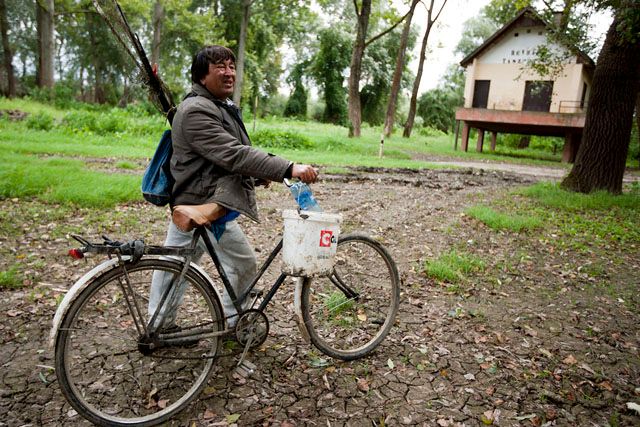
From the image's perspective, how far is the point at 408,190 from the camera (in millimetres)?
9930

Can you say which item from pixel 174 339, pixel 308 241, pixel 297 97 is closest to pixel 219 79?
pixel 308 241

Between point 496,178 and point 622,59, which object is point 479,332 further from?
point 496,178

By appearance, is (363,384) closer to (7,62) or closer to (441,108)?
(7,62)

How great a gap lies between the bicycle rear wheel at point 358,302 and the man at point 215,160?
0.80 m

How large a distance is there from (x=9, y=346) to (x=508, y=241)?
19.6 ft

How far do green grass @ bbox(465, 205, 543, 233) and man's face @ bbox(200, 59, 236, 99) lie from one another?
532 centimetres

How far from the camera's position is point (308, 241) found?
2.79 meters

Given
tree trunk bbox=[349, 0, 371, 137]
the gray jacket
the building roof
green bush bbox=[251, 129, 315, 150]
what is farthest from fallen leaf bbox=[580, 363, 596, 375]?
the building roof

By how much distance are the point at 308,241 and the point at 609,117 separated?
8.62 m

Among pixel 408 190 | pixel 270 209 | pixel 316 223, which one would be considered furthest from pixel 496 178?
pixel 316 223

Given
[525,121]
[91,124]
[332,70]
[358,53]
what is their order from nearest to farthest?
[91,124] < [358,53] < [525,121] < [332,70]

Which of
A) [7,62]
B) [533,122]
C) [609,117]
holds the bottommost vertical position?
[609,117]

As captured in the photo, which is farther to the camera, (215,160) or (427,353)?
(427,353)

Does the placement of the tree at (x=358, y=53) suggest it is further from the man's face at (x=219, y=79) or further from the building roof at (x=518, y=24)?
the man's face at (x=219, y=79)
